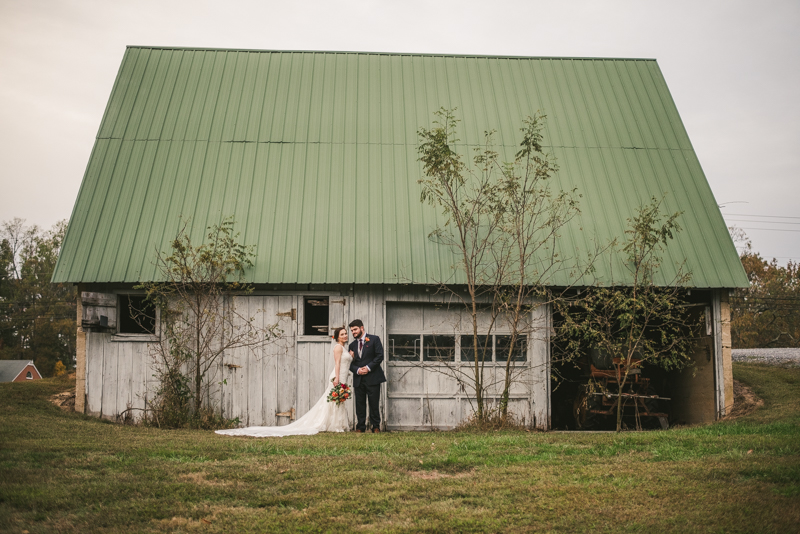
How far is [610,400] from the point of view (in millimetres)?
14039

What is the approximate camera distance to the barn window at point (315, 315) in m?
12.3

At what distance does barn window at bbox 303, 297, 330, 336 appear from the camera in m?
12.3

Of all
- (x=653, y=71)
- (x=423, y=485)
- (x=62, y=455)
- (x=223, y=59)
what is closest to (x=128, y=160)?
(x=223, y=59)

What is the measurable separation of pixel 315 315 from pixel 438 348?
2.84 meters

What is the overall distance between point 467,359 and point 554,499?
6457 mm

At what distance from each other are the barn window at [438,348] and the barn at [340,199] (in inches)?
2.7

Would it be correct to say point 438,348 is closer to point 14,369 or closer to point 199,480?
point 199,480

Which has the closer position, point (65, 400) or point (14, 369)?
point (65, 400)

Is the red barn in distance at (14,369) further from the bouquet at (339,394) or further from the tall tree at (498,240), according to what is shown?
the tall tree at (498,240)

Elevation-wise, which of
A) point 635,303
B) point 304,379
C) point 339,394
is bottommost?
point 339,394

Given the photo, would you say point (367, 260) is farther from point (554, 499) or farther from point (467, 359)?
point (554, 499)

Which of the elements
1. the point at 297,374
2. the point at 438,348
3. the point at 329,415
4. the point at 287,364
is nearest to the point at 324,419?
the point at 329,415

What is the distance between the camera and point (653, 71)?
16094 mm

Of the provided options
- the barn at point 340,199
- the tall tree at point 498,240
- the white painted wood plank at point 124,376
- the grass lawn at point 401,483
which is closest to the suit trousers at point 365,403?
the barn at point 340,199
